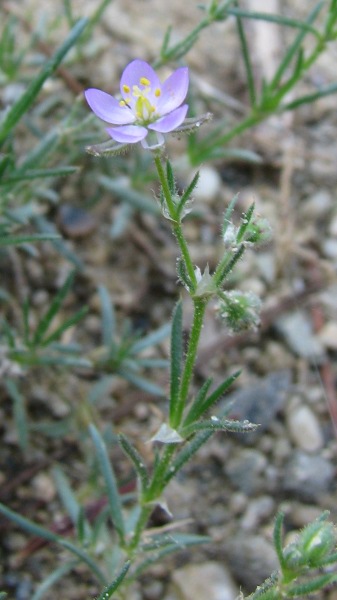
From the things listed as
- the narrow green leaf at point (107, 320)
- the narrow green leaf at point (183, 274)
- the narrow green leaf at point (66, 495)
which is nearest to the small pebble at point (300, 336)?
the narrow green leaf at point (107, 320)

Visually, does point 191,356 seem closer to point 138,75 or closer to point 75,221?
point 138,75

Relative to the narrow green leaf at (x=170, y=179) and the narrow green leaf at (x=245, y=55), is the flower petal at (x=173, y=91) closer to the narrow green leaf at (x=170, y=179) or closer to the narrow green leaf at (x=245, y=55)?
the narrow green leaf at (x=170, y=179)

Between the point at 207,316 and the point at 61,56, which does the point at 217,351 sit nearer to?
the point at 207,316

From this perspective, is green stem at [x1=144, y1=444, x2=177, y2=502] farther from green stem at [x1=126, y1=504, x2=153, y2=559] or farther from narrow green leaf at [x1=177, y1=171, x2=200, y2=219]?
narrow green leaf at [x1=177, y1=171, x2=200, y2=219]

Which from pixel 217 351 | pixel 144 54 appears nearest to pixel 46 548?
pixel 217 351

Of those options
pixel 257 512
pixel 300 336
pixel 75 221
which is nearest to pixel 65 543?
pixel 257 512

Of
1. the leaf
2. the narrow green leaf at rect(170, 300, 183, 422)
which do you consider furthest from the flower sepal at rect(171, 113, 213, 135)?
the leaf
